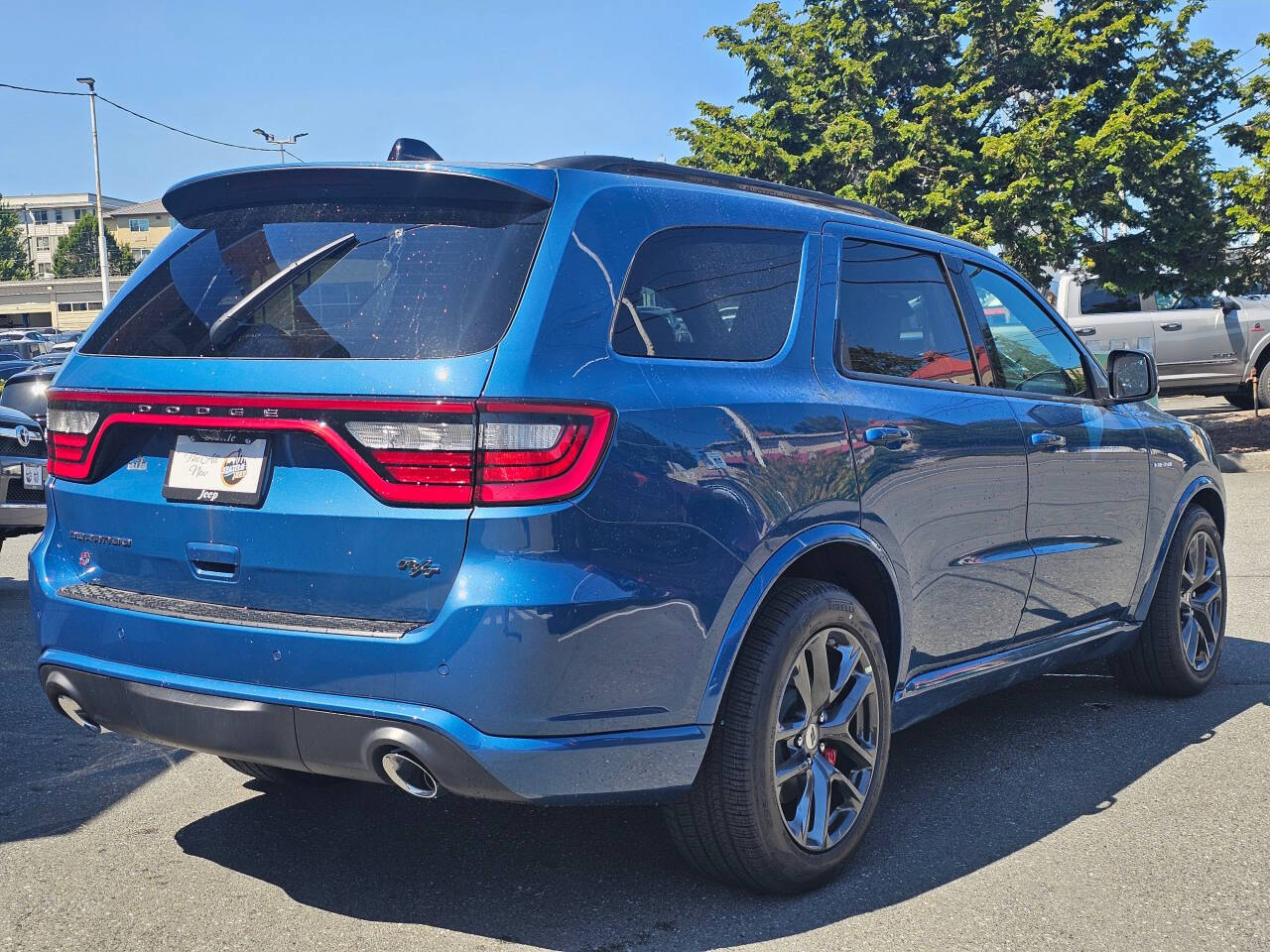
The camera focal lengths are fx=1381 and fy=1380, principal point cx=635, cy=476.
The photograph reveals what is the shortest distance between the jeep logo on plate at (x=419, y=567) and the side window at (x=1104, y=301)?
1619 cm

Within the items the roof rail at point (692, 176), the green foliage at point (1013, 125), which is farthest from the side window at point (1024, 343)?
the green foliage at point (1013, 125)

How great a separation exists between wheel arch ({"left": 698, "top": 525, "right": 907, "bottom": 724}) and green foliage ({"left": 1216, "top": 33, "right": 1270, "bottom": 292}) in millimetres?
12114

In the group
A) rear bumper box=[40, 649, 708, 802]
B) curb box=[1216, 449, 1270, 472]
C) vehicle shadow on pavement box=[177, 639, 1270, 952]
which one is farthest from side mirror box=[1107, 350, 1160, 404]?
curb box=[1216, 449, 1270, 472]

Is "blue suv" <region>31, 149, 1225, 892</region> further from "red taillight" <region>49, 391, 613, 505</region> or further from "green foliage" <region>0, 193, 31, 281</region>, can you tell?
"green foliage" <region>0, 193, 31, 281</region>

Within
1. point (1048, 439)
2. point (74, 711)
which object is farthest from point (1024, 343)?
point (74, 711)

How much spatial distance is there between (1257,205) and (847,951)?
13802 millimetres

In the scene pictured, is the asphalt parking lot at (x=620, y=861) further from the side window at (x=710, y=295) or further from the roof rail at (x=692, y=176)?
the roof rail at (x=692, y=176)

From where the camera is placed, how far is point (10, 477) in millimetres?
7980

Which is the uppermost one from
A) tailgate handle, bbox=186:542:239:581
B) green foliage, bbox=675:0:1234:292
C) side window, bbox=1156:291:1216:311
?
green foliage, bbox=675:0:1234:292

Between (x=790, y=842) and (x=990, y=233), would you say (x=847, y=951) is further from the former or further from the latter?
(x=990, y=233)


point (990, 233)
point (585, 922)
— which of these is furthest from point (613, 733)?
point (990, 233)

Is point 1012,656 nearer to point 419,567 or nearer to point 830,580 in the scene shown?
point 830,580

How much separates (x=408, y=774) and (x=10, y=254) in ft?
447

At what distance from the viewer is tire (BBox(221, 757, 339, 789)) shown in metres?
4.26
